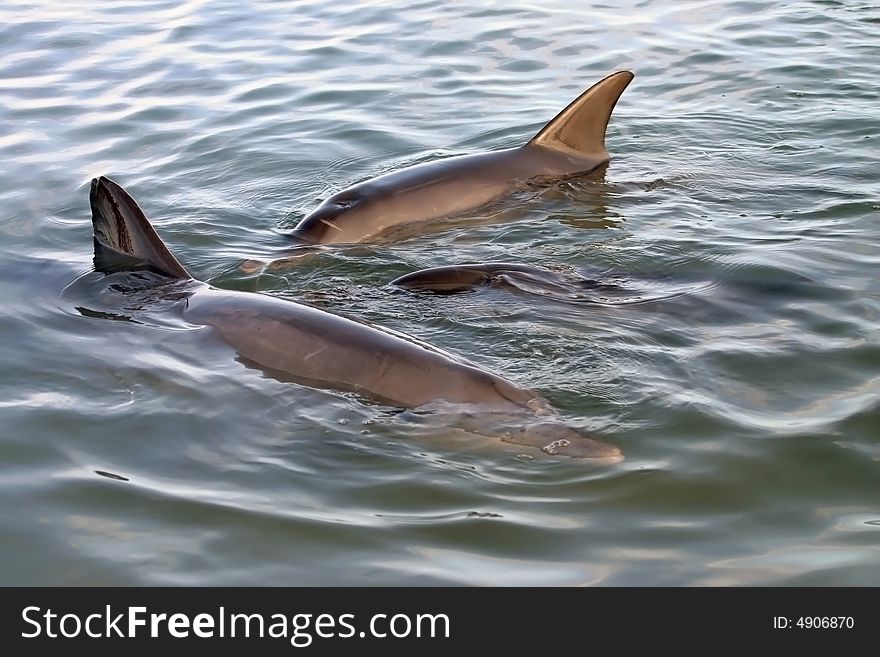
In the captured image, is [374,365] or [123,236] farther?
[123,236]

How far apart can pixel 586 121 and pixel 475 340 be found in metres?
3.39

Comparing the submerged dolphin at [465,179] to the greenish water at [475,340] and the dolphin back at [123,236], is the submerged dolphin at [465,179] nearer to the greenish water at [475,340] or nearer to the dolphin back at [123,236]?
the greenish water at [475,340]

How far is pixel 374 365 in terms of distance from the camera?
500 cm

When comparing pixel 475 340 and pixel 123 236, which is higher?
pixel 123 236

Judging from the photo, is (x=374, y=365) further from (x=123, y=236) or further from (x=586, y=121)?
(x=586, y=121)

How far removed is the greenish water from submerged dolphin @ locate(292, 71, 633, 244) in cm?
23

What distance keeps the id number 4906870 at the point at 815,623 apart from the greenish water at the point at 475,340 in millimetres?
210

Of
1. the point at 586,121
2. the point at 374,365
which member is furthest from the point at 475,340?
the point at 586,121

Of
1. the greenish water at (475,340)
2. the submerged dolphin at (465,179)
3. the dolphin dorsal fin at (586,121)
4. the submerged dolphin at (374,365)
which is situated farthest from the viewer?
the dolphin dorsal fin at (586,121)

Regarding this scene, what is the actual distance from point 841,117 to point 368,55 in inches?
209

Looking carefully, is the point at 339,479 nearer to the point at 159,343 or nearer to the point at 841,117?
the point at 159,343

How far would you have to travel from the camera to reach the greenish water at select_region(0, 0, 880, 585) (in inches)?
162

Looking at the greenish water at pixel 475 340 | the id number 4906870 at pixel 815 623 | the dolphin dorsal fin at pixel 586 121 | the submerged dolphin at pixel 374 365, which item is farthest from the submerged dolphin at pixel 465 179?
the id number 4906870 at pixel 815 623

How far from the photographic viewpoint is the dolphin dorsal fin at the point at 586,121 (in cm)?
854
